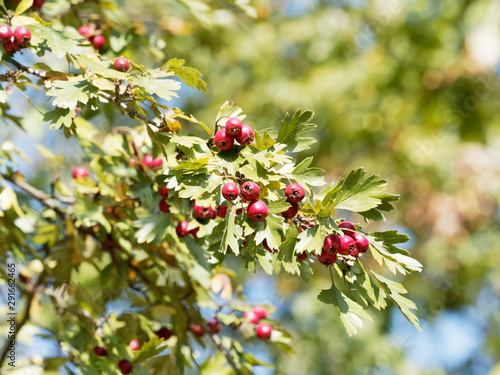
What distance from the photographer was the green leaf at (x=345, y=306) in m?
1.01

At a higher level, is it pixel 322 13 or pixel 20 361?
pixel 322 13

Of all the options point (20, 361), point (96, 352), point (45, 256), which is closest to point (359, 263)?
point (96, 352)

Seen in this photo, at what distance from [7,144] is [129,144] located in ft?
1.30

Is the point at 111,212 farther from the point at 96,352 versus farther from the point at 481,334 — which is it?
the point at 481,334

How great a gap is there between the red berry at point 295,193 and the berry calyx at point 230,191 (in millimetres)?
109

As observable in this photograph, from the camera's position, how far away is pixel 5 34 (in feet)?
3.79

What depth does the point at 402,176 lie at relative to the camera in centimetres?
449

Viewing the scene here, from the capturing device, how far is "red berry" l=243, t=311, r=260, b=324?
154 cm

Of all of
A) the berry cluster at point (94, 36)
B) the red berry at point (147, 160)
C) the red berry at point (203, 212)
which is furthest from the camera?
the berry cluster at point (94, 36)

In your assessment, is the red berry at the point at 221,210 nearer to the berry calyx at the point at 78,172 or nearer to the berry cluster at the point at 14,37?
the berry cluster at the point at 14,37

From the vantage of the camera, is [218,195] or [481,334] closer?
[218,195]

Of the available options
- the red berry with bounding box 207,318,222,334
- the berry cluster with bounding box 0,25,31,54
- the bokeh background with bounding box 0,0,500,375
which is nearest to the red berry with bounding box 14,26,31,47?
the berry cluster with bounding box 0,25,31,54

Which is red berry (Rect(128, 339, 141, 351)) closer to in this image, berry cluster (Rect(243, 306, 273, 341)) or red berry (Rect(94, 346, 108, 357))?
red berry (Rect(94, 346, 108, 357))

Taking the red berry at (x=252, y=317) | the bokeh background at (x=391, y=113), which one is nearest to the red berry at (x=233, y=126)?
the red berry at (x=252, y=317)
